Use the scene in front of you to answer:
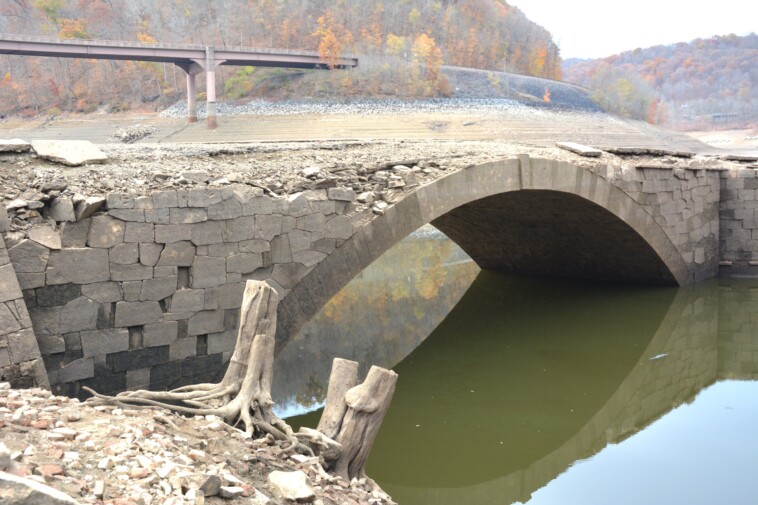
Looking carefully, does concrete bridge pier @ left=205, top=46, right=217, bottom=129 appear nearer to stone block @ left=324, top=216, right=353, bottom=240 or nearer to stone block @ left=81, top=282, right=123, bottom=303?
stone block @ left=324, top=216, right=353, bottom=240

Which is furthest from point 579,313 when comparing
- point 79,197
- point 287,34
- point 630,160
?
point 287,34

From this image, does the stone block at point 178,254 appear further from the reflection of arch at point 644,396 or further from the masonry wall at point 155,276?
the reflection of arch at point 644,396

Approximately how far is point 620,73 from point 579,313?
56.4 meters

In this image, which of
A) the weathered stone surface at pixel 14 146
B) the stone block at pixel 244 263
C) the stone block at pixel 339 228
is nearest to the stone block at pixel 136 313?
the stone block at pixel 244 263

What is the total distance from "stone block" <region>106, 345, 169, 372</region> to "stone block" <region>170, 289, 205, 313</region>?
368 mm

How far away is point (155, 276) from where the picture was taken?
674cm

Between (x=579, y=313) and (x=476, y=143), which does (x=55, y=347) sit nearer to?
(x=476, y=143)

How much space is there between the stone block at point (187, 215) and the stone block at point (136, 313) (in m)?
0.76

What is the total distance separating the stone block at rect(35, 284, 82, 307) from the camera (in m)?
6.11

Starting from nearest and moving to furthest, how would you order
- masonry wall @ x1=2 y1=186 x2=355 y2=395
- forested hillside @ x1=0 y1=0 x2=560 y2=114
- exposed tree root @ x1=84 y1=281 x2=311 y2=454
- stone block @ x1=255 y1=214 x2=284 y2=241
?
exposed tree root @ x1=84 y1=281 x2=311 y2=454
masonry wall @ x1=2 y1=186 x2=355 y2=395
stone block @ x1=255 y1=214 x2=284 y2=241
forested hillside @ x1=0 y1=0 x2=560 y2=114

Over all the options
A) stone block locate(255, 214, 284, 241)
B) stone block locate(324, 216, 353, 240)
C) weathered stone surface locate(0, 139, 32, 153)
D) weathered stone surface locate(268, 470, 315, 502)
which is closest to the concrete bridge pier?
stone block locate(324, 216, 353, 240)

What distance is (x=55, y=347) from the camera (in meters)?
6.21

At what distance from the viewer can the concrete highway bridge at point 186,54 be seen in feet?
98.1

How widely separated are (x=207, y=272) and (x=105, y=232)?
3.37 ft
